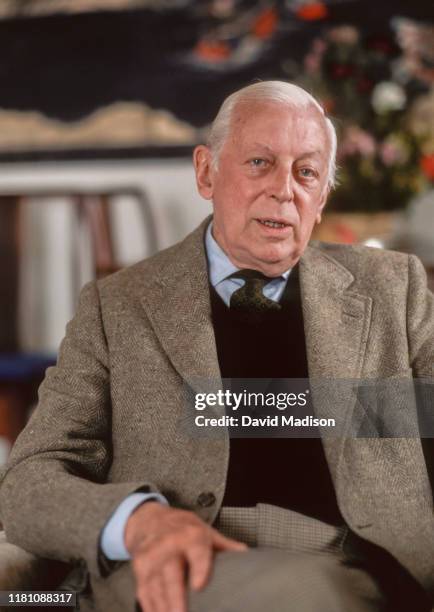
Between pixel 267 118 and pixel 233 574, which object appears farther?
pixel 267 118

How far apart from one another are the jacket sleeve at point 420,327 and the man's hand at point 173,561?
1.42ft

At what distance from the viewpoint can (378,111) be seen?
2.16 meters

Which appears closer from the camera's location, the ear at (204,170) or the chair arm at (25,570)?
the chair arm at (25,570)

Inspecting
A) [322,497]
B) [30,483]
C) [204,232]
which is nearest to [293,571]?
[322,497]

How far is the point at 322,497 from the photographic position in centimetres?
106

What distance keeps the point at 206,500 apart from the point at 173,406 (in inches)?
5.5

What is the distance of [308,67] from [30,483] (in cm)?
181

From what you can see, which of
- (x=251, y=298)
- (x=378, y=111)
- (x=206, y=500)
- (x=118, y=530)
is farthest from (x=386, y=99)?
(x=118, y=530)

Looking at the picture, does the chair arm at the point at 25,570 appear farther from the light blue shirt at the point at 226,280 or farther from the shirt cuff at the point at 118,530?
the light blue shirt at the point at 226,280

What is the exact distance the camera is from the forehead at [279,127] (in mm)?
1085

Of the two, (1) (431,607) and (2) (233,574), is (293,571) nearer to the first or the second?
(2) (233,574)

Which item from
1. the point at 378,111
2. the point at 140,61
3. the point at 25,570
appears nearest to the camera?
the point at 25,570

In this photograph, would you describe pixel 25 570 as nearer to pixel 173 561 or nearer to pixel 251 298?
pixel 173 561

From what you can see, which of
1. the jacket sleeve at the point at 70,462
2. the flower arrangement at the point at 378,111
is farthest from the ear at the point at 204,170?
the flower arrangement at the point at 378,111
